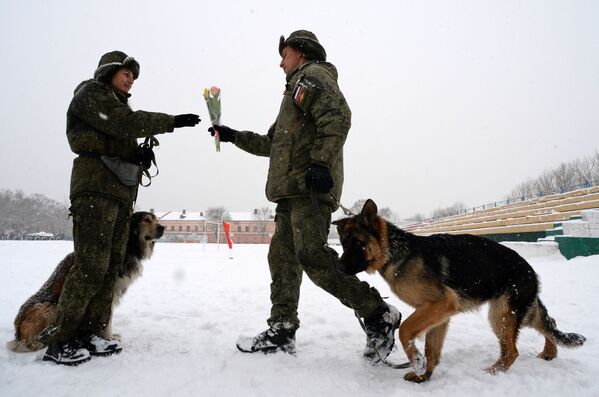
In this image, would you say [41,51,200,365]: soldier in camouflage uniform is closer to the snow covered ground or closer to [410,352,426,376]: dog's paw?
the snow covered ground

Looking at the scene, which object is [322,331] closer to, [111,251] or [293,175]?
[293,175]

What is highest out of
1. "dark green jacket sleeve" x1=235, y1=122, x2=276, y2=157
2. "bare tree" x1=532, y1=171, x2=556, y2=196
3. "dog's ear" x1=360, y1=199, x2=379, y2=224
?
"bare tree" x1=532, y1=171, x2=556, y2=196

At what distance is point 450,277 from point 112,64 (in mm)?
3602

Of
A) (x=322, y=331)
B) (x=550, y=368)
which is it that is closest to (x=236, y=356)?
(x=322, y=331)

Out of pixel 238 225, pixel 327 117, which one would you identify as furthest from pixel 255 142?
pixel 238 225

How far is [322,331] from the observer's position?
12.0 feet

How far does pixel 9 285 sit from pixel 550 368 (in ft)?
26.7

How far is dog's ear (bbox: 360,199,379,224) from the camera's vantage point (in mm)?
2848

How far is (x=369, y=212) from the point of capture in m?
2.90

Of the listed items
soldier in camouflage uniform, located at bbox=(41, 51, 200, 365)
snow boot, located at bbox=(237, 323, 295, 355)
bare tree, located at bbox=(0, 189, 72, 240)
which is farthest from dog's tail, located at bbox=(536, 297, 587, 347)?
bare tree, located at bbox=(0, 189, 72, 240)

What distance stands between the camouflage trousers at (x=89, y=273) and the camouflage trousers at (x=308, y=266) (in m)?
1.47

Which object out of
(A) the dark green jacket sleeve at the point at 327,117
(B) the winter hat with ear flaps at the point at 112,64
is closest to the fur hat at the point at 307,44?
(A) the dark green jacket sleeve at the point at 327,117

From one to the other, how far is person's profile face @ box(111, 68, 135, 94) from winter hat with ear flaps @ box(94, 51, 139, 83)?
4 cm

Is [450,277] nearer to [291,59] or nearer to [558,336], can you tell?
[558,336]
